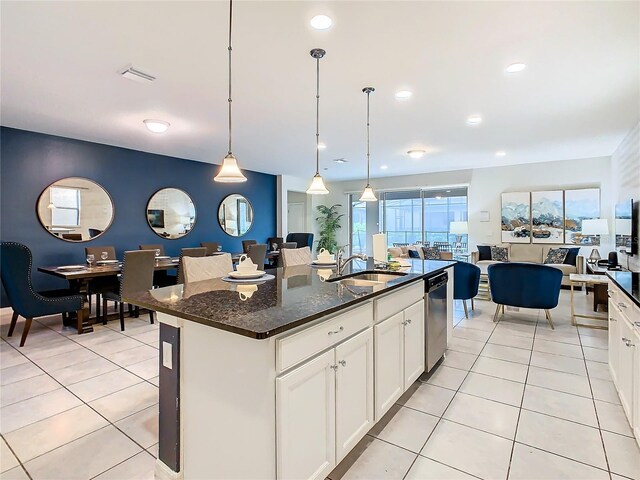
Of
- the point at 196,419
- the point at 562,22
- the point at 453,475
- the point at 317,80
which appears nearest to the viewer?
the point at 196,419

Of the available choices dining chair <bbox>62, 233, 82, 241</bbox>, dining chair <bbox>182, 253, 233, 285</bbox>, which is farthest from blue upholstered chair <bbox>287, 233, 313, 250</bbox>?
dining chair <bbox>182, 253, 233, 285</bbox>

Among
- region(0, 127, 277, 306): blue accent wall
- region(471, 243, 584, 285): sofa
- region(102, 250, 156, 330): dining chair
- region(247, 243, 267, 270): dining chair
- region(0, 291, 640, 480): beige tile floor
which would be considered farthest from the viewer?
region(471, 243, 584, 285): sofa

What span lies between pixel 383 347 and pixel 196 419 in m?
1.10

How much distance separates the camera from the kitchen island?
52.5 inches

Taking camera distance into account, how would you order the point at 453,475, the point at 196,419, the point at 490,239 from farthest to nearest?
the point at 490,239 < the point at 453,475 < the point at 196,419

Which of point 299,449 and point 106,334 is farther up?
point 299,449

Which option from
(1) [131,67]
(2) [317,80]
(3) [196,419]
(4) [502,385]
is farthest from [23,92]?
(4) [502,385]

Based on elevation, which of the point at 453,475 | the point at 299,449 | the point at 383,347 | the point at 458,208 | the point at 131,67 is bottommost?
the point at 453,475

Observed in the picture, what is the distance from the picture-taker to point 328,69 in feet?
9.75

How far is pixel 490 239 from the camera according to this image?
8.20m

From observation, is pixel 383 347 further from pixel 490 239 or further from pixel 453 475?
pixel 490 239

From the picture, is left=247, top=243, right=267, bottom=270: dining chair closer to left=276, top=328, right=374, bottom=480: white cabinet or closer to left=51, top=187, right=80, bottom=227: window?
left=51, top=187, right=80, bottom=227: window

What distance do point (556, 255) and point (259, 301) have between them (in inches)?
286

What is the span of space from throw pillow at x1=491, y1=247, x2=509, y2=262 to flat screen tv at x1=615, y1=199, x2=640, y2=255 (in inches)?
76.2
